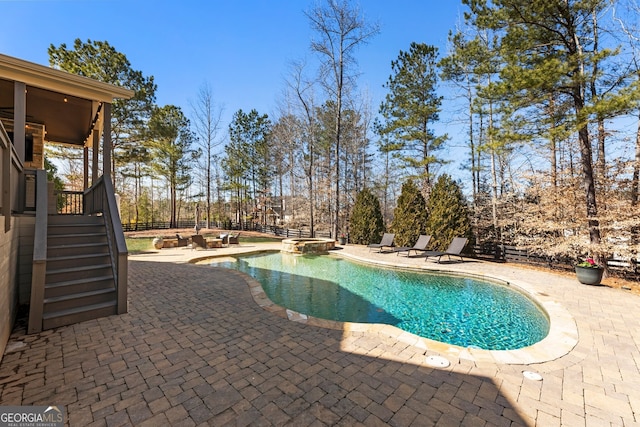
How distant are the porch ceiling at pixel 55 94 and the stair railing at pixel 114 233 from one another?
1973 mm

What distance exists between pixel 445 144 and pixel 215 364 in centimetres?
1583

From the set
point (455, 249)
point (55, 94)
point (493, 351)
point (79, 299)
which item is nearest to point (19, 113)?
point (55, 94)

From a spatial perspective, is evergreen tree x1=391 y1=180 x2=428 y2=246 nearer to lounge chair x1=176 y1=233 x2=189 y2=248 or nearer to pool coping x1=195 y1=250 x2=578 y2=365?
pool coping x1=195 y1=250 x2=578 y2=365

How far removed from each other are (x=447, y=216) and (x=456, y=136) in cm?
612

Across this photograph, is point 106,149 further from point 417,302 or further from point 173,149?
point 173,149

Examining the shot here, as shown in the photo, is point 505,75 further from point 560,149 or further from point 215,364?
point 215,364

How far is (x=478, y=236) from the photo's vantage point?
Result: 42.9 ft

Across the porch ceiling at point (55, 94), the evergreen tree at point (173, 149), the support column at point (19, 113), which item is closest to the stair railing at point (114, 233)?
the support column at point (19, 113)

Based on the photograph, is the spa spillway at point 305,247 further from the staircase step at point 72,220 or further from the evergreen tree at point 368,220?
the staircase step at point 72,220

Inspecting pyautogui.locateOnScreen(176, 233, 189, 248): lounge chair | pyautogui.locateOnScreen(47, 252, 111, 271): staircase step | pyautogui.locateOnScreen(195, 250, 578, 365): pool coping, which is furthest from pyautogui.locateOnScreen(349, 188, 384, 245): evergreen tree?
pyautogui.locateOnScreen(47, 252, 111, 271): staircase step

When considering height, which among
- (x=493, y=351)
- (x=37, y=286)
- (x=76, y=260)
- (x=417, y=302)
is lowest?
(x=417, y=302)

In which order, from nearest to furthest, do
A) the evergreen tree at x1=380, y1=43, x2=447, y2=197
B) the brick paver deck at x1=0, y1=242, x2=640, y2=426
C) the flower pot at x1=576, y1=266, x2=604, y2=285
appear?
1. the brick paver deck at x1=0, y1=242, x2=640, y2=426
2. the flower pot at x1=576, y1=266, x2=604, y2=285
3. the evergreen tree at x1=380, y1=43, x2=447, y2=197

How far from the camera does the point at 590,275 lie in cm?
634

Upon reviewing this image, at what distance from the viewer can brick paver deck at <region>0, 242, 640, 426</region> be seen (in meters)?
2.10
